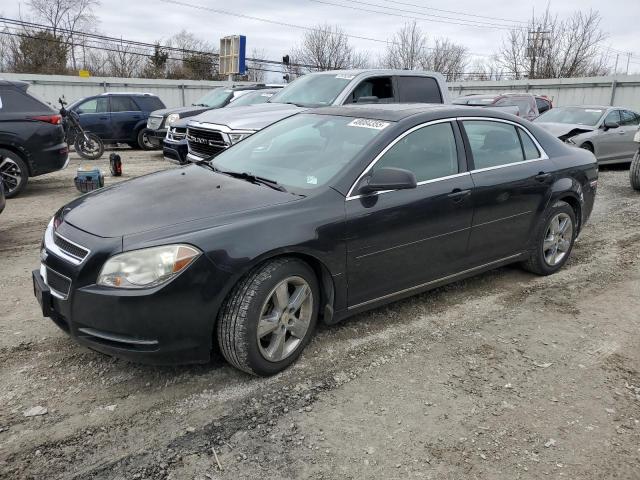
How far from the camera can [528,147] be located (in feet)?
15.9

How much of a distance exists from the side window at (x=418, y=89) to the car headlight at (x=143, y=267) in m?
6.23

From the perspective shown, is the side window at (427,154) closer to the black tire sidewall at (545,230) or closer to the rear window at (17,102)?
the black tire sidewall at (545,230)

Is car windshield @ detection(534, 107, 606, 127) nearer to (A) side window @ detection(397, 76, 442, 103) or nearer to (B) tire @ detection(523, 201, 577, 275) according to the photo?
(A) side window @ detection(397, 76, 442, 103)

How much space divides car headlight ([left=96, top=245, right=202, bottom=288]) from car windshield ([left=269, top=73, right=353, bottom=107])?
544 cm

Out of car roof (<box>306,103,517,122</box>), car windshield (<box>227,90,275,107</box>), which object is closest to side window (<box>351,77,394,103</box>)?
car roof (<box>306,103,517,122</box>)

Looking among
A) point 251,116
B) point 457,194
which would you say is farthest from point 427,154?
point 251,116

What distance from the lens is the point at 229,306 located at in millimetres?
2992

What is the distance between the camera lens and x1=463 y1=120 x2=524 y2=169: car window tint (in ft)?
14.2

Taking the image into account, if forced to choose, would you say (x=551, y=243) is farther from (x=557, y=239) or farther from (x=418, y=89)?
(x=418, y=89)

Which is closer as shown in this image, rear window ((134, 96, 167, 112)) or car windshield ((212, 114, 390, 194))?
car windshield ((212, 114, 390, 194))

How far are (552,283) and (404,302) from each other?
5.21 feet

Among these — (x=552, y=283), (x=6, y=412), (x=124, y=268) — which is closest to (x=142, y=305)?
(x=124, y=268)

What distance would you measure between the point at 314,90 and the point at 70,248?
6.01 meters

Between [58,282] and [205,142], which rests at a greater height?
[205,142]
